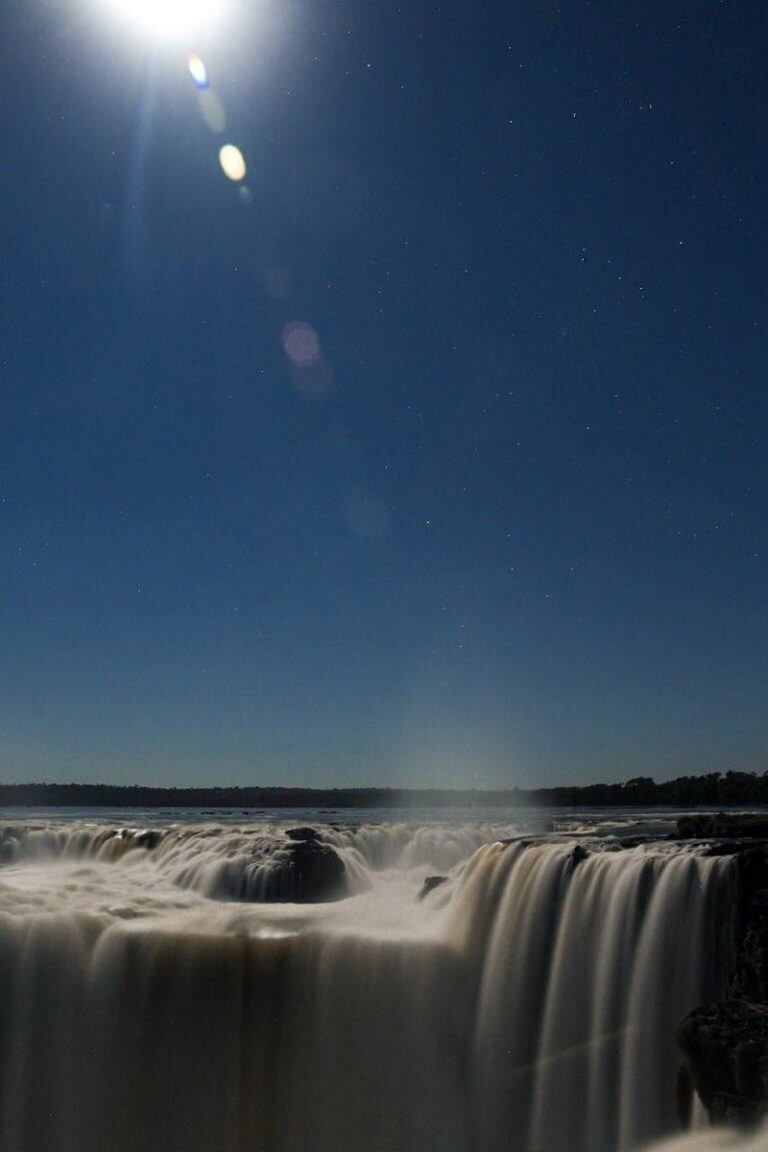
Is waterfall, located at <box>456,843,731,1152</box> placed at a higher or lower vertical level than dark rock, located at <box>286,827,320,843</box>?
lower

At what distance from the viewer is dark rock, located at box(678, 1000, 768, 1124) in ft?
29.9

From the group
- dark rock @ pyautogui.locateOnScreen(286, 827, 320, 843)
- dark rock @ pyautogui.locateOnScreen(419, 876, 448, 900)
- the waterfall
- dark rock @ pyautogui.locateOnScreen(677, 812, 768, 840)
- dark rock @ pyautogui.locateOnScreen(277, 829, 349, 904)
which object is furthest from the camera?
dark rock @ pyautogui.locateOnScreen(286, 827, 320, 843)

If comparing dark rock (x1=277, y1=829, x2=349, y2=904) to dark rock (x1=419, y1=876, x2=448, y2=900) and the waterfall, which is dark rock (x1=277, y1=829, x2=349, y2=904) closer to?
dark rock (x1=419, y1=876, x2=448, y2=900)

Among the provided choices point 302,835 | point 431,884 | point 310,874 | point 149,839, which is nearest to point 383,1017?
point 431,884

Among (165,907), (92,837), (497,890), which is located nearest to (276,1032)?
(497,890)

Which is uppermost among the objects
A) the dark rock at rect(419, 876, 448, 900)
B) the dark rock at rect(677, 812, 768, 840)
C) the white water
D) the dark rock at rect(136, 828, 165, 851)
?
the dark rock at rect(677, 812, 768, 840)

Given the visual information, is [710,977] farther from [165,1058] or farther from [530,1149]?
[165,1058]

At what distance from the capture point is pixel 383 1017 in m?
16.5

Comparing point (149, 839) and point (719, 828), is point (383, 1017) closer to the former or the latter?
point (719, 828)

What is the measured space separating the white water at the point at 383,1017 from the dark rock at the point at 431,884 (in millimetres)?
2481

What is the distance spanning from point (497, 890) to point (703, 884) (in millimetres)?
4532

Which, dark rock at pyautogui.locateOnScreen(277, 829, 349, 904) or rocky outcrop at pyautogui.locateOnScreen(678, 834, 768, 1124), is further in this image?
dark rock at pyautogui.locateOnScreen(277, 829, 349, 904)

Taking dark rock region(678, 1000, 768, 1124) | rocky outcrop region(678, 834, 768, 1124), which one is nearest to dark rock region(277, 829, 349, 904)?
rocky outcrop region(678, 834, 768, 1124)

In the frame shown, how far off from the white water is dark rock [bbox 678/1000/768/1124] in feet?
8.46
